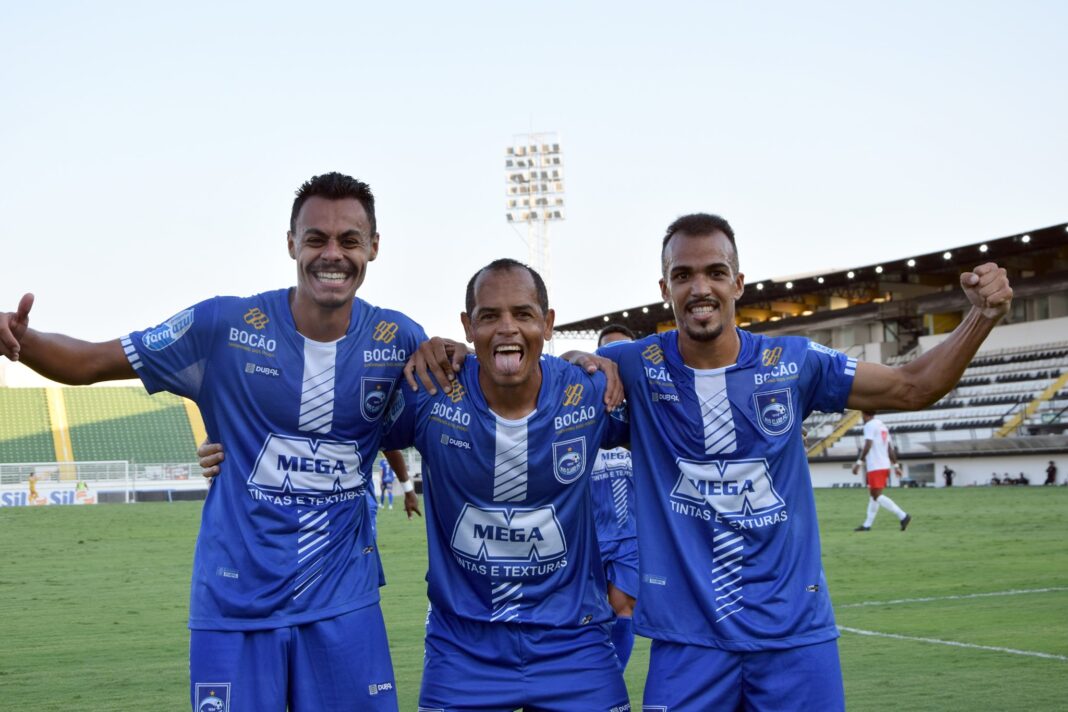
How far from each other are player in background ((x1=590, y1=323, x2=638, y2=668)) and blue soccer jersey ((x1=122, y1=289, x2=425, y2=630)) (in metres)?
2.39

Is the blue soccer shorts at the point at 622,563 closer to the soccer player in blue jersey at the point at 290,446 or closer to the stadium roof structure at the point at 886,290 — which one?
the soccer player in blue jersey at the point at 290,446

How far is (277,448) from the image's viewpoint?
13.4ft

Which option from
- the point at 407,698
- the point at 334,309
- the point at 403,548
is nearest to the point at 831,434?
the point at 403,548

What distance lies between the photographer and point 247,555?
3969 millimetres

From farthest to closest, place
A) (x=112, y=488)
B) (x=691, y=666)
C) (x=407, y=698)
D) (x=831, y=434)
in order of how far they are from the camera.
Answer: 1. (x=831, y=434)
2. (x=112, y=488)
3. (x=407, y=698)
4. (x=691, y=666)

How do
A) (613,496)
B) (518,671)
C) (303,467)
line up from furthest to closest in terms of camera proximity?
(613,496)
(303,467)
(518,671)

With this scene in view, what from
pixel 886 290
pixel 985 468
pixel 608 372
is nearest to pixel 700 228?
pixel 608 372

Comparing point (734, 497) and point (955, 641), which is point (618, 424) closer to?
point (734, 497)

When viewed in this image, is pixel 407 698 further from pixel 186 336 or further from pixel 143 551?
pixel 143 551

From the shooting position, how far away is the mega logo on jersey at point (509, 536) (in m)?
4.07

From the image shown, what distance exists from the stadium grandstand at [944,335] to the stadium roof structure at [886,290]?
2.6 inches

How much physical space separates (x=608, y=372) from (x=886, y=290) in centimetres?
5914

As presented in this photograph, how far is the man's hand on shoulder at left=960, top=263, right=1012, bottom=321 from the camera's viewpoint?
12.9ft

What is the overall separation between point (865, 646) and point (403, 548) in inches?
480
